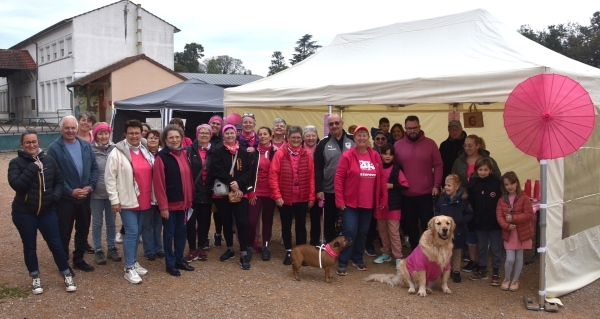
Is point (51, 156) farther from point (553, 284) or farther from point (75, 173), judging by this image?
point (553, 284)

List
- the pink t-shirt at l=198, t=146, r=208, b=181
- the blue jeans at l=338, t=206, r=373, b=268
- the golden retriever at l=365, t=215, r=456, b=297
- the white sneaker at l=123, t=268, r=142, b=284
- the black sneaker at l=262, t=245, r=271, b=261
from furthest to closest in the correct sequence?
1. the black sneaker at l=262, t=245, r=271, b=261
2. the pink t-shirt at l=198, t=146, r=208, b=181
3. the blue jeans at l=338, t=206, r=373, b=268
4. the white sneaker at l=123, t=268, r=142, b=284
5. the golden retriever at l=365, t=215, r=456, b=297

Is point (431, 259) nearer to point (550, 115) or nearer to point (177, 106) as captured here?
point (550, 115)

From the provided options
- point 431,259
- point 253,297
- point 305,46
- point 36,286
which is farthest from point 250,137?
point 305,46

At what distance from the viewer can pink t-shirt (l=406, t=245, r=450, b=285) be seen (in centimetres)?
449

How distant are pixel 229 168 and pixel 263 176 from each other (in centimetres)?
51

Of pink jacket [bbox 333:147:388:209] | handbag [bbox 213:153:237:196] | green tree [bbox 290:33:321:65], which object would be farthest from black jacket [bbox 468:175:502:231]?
green tree [bbox 290:33:321:65]

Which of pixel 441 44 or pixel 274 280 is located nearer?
pixel 274 280

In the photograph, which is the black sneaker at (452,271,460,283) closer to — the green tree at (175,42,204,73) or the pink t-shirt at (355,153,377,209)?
the pink t-shirt at (355,153,377,209)

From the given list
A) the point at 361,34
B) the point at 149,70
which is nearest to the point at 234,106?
the point at 361,34

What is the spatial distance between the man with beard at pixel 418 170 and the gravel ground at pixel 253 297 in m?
0.76

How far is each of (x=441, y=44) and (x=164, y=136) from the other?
3519 millimetres

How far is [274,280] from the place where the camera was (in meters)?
4.91

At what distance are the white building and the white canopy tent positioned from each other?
23.6 m

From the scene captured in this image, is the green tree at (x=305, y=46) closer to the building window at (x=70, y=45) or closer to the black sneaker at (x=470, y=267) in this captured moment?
the building window at (x=70, y=45)
